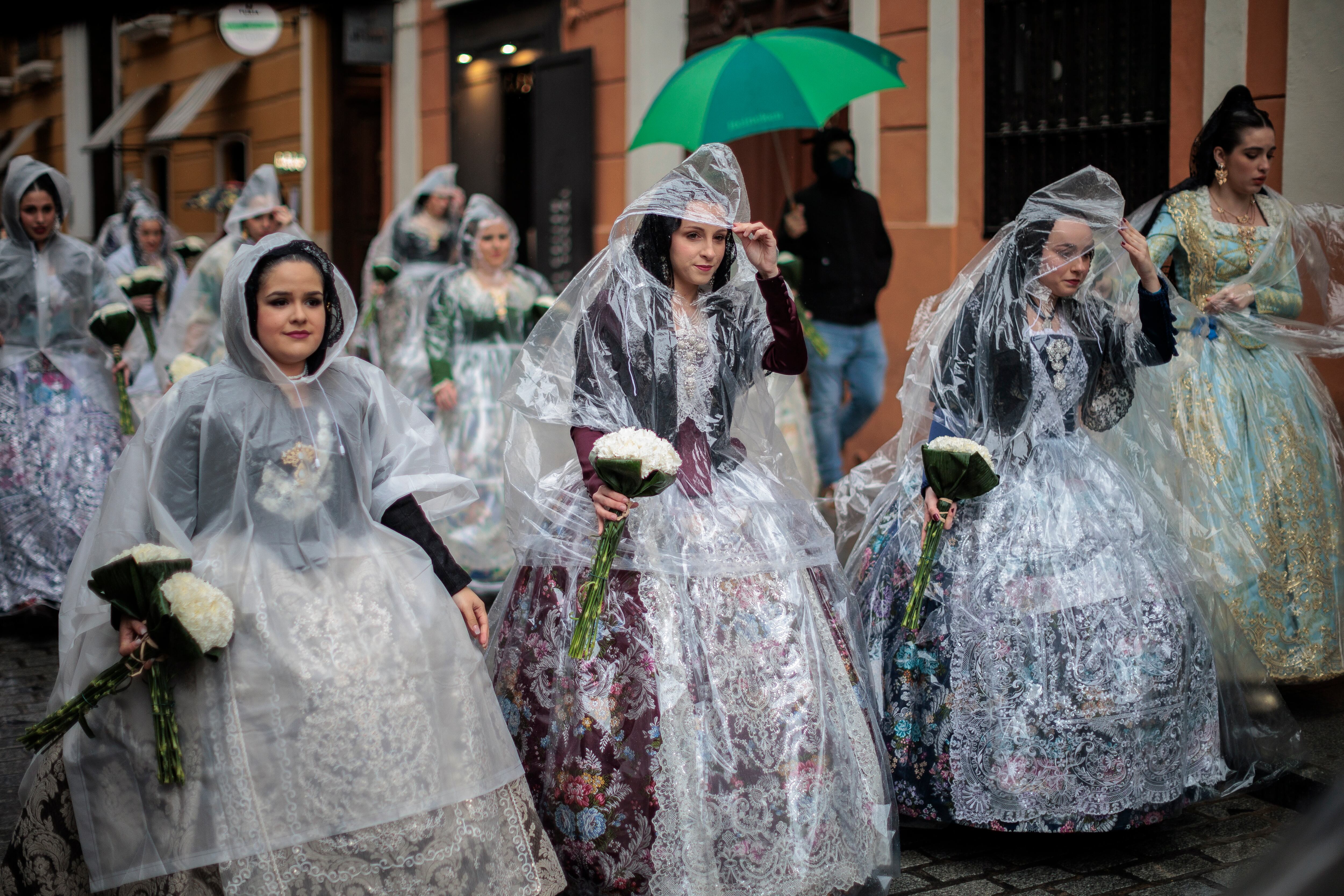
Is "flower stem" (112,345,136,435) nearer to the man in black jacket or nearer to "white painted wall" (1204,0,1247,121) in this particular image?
the man in black jacket

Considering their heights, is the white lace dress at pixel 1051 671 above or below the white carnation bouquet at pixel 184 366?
below

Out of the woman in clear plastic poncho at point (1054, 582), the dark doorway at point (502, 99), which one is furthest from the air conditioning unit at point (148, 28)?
the woman in clear plastic poncho at point (1054, 582)

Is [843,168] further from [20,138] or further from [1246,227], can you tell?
[20,138]

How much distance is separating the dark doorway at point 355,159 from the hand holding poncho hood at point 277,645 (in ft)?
34.8

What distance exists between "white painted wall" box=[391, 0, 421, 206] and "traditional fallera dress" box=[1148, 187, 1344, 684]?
1012cm

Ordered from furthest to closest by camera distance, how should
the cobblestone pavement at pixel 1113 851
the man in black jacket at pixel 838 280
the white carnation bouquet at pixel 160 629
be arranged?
the man in black jacket at pixel 838 280 < the cobblestone pavement at pixel 1113 851 < the white carnation bouquet at pixel 160 629

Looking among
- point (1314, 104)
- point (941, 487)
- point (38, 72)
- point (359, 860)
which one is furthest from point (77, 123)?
point (359, 860)

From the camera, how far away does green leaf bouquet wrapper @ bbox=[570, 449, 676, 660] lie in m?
3.29

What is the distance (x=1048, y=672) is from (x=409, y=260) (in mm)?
6461

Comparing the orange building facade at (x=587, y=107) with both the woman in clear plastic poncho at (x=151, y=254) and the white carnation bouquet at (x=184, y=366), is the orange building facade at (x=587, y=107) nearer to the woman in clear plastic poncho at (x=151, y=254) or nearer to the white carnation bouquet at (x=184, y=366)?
the woman in clear plastic poncho at (x=151, y=254)

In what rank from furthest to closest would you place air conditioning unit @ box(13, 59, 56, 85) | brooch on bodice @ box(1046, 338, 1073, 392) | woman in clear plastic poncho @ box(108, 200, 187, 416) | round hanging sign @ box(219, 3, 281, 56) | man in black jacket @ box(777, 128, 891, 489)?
air conditioning unit @ box(13, 59, 56, 85) → round hanging sign @ box(219, 3, 281, 56) → woman in clear plastic poncho @ box(108, 200, 187, 416) → man in black jacket @ box(777, 128, 891, 489) → brooch on bodice @ box(1046, 338, 1073, 392)

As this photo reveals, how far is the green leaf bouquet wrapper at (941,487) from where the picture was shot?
3.82 m

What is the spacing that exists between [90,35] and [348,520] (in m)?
14.0

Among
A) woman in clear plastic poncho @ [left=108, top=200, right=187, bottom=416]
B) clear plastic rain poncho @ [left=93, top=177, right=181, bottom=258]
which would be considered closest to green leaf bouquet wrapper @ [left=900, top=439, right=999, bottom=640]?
woman in clear plastic poncho @ [left=108, top=200, right=187, bottom=416]
